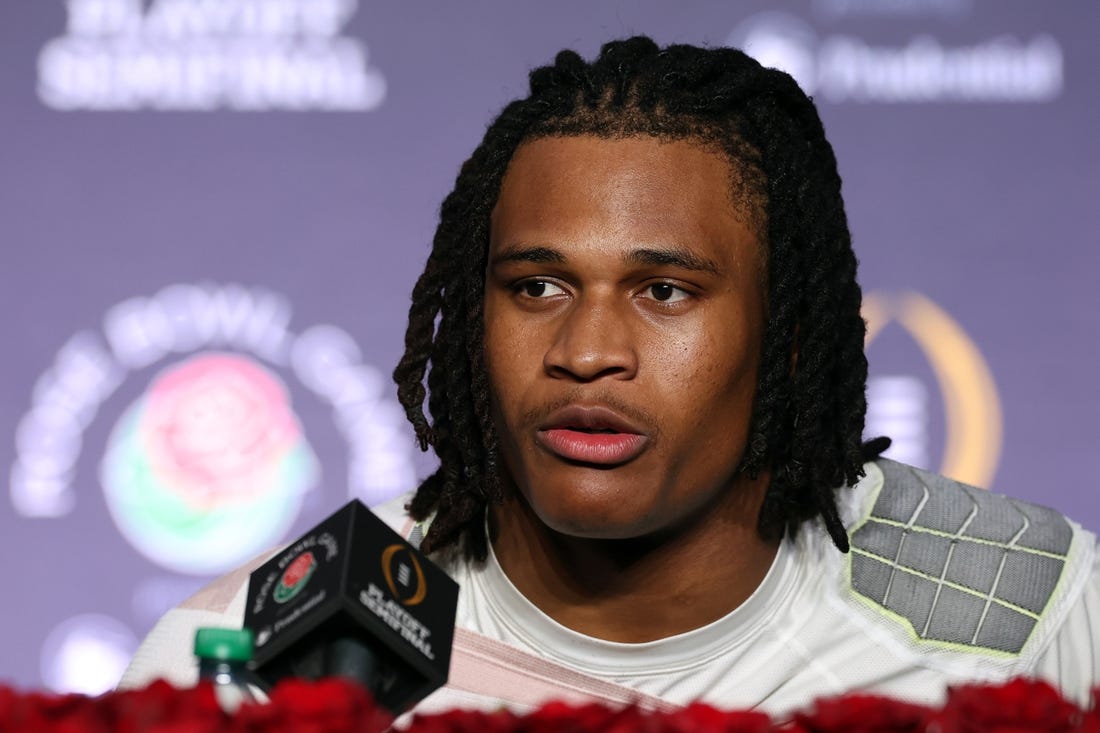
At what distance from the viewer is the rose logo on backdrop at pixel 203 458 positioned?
2.74m

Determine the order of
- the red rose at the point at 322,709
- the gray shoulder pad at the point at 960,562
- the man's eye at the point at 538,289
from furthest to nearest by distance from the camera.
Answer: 1. the gray shoulder pad at the point at 960,562
2. the man's eye at the point at 538,289
3. the red rose at the point at 322,709

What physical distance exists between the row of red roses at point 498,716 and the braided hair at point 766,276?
2.64 ft

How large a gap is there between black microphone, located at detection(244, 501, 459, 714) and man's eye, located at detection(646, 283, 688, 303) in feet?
2.13

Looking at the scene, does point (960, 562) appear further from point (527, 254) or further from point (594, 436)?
point (527, 254)

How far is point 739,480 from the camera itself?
5.62ft

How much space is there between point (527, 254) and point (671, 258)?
0.16 m

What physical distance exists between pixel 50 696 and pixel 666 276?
0.89 metres

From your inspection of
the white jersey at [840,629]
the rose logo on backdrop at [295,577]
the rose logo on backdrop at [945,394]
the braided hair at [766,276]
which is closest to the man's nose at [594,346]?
the braided hair at [766,276]

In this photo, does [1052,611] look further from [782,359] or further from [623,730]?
[623,730]

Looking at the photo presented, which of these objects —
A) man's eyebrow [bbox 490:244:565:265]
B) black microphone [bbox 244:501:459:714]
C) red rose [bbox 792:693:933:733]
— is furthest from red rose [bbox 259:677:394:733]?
man's eyebrow [bbox 490:244:565:265]

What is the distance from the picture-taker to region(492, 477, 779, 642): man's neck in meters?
1.67

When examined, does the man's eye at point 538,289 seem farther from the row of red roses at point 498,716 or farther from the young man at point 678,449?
the row of red roses at point 498,716

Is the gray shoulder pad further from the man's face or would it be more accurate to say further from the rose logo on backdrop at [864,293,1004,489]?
the rose logo on backdrop at [864,293,1004,489]

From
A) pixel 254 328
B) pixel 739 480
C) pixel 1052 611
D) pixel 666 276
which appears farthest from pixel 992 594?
pixel 254 328
